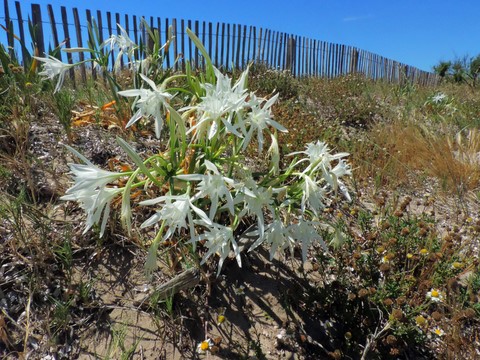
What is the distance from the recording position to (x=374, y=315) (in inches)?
74.7

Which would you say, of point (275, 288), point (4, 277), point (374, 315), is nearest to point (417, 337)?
point (374, 315)

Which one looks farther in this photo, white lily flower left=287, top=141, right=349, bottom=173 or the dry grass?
the dry grass

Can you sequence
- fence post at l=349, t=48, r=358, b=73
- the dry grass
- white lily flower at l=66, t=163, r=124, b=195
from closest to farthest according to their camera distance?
1. white lily flower at l=66, t=163, r=124, b=195
2. the dry grass
3. fence post at l=349, t=48, r=358, b=73

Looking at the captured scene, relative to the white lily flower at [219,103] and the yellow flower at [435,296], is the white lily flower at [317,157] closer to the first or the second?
the white lily flower at [219,103]

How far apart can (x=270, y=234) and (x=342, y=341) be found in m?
0.85

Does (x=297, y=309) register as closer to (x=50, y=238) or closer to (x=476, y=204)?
(x=50, y=238)

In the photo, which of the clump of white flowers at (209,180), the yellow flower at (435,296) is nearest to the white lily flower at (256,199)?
the clump of white flowers at (209,180)

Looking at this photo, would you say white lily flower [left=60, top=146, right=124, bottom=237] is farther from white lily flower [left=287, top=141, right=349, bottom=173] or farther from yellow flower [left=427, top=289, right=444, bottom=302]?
yellow flower [left=427, top=289, right=444, bottom=302]

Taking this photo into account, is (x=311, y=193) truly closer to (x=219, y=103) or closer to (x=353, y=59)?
(x=219, y=103)

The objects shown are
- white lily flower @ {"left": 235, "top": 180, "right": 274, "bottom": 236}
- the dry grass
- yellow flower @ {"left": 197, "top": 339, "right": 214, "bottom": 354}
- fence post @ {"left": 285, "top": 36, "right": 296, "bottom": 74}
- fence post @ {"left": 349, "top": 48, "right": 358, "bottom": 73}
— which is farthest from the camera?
fence post @ {"left": 349, "top": 48, "right": 358, "bottom": 73}

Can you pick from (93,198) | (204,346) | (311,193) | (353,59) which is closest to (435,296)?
(311,193)

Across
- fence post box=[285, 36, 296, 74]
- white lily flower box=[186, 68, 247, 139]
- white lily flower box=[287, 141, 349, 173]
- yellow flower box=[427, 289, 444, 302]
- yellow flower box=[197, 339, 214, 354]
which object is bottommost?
yellow flower box=[197, 339, 214, 354]

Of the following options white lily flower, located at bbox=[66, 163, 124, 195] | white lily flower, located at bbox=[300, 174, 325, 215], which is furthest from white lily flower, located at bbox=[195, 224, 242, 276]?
white lily flower, located at bbox=[66, 163, 124, 195]

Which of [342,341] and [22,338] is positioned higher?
[22,338]
